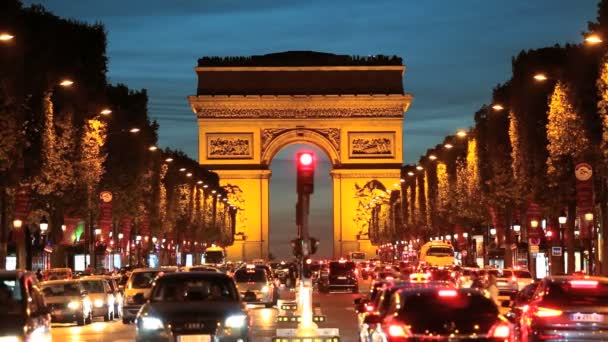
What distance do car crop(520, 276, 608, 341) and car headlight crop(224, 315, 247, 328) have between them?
5123mm

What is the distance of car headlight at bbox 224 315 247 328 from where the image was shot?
2478 centimetres

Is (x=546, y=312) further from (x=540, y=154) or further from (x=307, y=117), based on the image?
(x=307, y=117)

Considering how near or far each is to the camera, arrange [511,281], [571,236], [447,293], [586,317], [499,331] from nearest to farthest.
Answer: [499,331]
[447,293]
[586,317]
[511,281]
[571,236]

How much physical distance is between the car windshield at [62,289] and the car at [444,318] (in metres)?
24.4

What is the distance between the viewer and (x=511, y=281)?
5297 cm

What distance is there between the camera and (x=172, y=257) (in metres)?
123

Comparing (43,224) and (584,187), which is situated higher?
(584,187)

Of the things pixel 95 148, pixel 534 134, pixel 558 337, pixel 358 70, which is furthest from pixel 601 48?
pixel 358 70

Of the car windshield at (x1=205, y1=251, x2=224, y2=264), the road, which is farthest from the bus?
the road

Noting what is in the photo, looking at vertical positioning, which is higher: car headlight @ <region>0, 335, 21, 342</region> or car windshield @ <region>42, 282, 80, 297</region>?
car windshield @ <region>42, 282, 80, 297</region>

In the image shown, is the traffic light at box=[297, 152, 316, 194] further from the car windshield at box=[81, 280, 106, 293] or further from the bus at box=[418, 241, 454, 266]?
the bus at box=[418, 241, 454, 266]

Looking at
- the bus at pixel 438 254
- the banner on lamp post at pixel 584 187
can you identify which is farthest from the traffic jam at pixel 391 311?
the bus at pixel 438 254

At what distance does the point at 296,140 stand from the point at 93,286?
11486 cm

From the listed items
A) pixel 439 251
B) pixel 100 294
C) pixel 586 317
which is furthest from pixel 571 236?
pixel 586 317
